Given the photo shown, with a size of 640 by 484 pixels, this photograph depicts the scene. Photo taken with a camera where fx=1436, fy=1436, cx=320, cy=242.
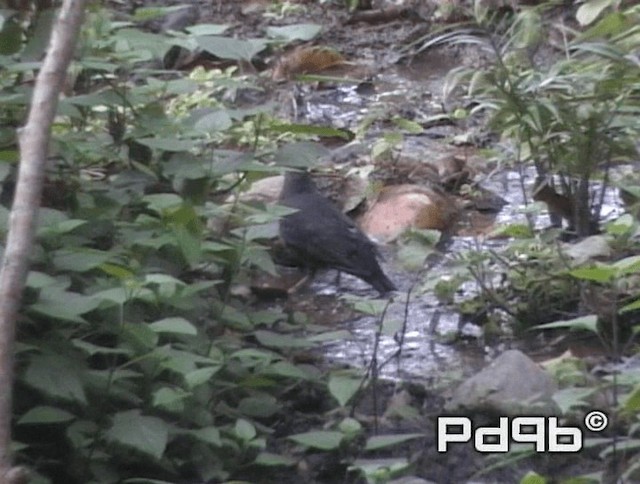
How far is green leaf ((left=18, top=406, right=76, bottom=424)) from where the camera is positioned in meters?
2.94

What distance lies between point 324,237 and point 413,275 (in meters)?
0.32

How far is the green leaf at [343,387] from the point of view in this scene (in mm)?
3240

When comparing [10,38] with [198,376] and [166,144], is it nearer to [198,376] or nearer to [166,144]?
[166,144]

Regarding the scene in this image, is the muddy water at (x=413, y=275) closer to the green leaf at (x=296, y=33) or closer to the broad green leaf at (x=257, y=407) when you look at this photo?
the broad green leaf at (x=257, y=407)

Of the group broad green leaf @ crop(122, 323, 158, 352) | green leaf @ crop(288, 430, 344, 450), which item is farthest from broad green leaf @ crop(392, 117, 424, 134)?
broad green leaf @ crop(122, 323, 158, 352)

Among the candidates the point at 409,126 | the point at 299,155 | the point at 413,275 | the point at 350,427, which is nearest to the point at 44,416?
the point at 350,427

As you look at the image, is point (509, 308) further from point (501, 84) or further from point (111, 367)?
point (111, 367)

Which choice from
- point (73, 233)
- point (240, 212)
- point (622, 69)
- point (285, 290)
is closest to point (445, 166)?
point (285, 290)

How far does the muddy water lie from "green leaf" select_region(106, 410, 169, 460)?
74 centimetres

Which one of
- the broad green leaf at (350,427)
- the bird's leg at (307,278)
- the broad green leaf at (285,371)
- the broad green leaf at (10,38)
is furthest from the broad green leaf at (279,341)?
the bird's leg at (307,278)

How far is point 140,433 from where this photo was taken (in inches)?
117

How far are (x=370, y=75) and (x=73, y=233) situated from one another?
397cm

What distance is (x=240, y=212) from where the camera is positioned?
12.2ft

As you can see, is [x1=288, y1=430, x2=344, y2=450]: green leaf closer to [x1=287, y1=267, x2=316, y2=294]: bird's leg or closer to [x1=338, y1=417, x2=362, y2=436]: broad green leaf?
[x1=338, y1=417, x2=362, y2=436]: broad green leaf
